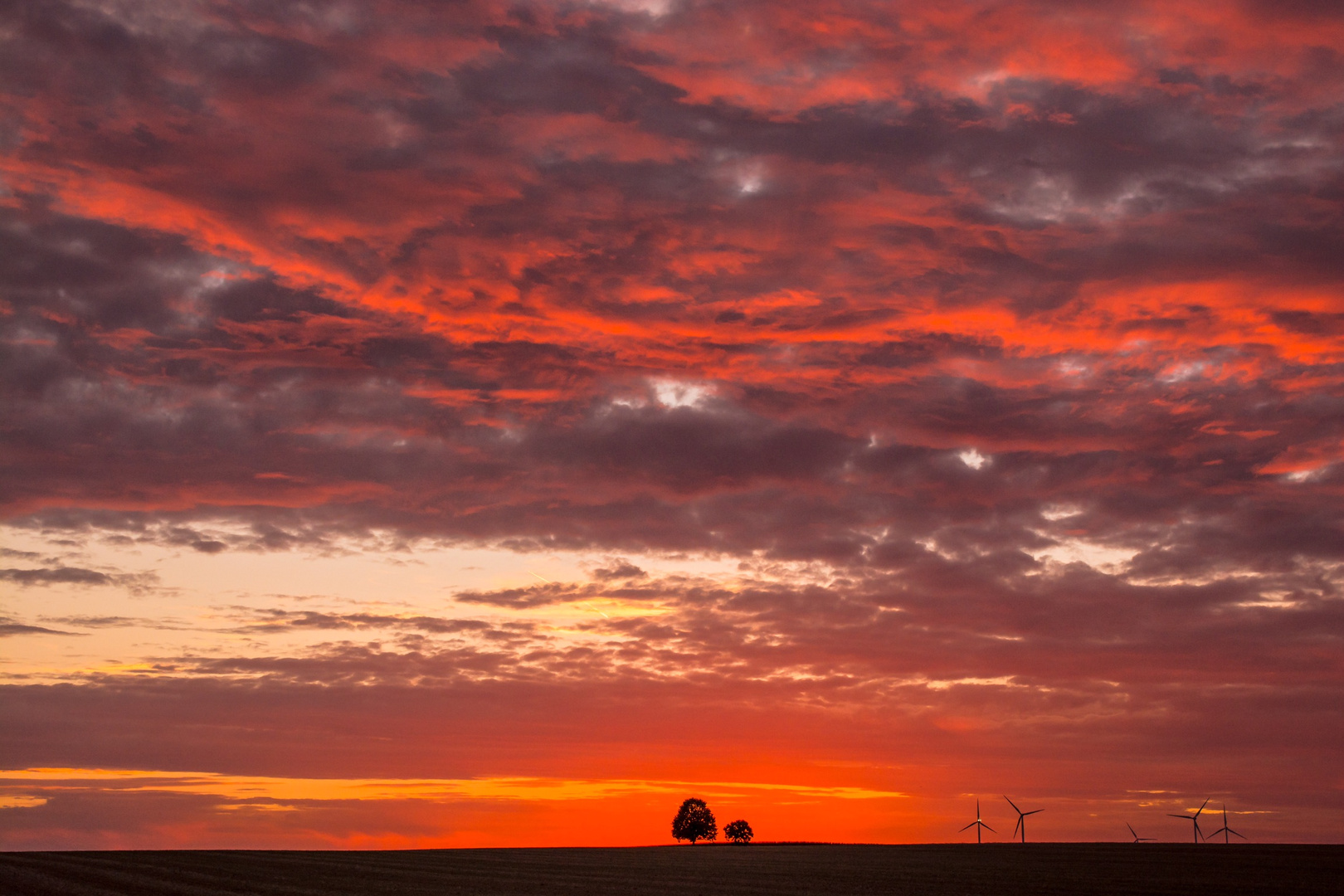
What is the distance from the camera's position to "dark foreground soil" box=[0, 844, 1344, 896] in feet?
257

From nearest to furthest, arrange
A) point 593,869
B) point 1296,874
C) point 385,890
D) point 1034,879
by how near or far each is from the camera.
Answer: point 385,890
point 1034,879
point 1296,874
point 593,869

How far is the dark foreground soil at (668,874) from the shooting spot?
7825cm

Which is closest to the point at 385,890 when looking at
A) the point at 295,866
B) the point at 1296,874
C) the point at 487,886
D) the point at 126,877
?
the point at 487,886

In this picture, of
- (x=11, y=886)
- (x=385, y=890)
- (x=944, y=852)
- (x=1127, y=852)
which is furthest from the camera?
(x=944, y=852)

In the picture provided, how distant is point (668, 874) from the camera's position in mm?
106688

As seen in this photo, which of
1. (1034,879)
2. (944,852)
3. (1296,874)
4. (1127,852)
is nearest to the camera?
(1034,879)

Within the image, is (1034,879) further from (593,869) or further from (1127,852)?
(1127,852)

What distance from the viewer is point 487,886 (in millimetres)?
81938

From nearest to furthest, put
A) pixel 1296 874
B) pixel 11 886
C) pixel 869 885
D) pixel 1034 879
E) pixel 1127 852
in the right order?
pixel 11 886 → pixel 869 885 → pixel 1034 879 → pixel 1296 874 → pixel 1127 852

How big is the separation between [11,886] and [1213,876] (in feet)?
312

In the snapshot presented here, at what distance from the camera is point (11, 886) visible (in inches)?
2783

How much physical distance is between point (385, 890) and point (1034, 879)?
53.6m

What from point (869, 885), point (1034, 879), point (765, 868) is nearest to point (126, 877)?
point (869, 885)

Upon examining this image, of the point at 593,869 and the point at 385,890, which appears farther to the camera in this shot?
the point at 593,869
